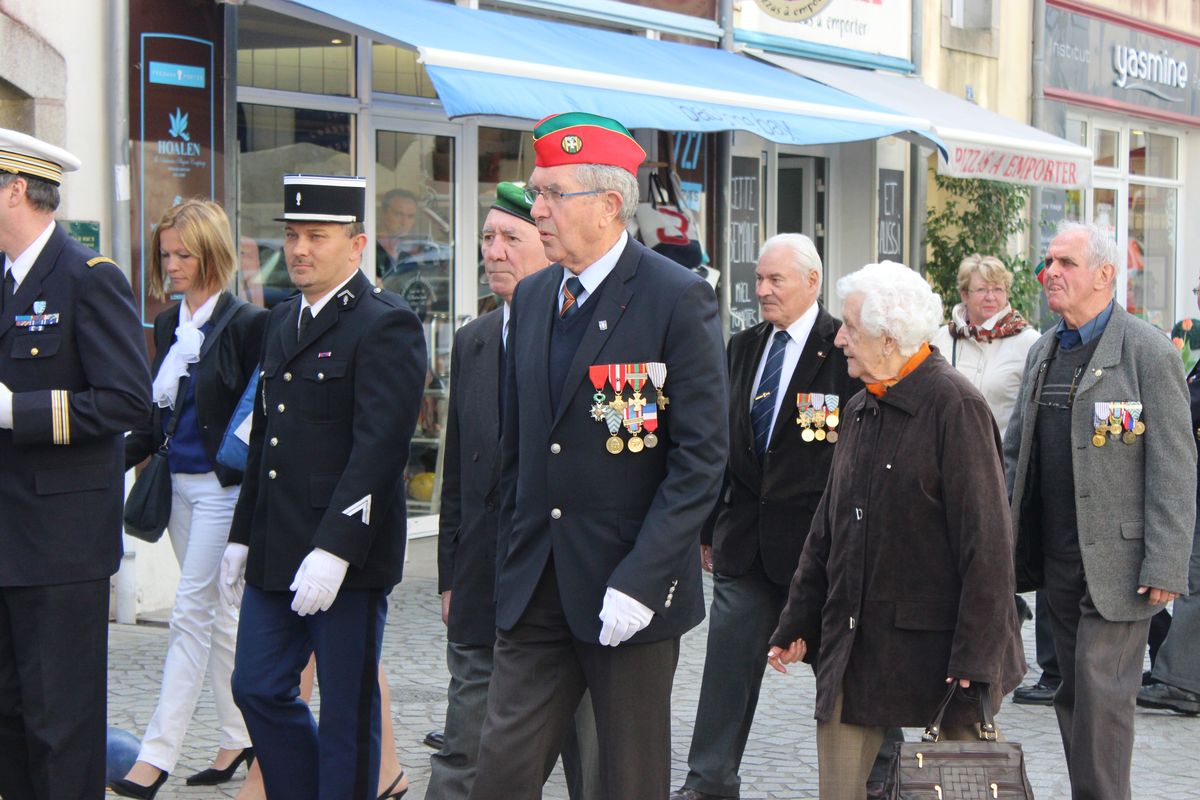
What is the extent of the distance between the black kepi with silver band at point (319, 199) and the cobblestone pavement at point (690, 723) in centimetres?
198

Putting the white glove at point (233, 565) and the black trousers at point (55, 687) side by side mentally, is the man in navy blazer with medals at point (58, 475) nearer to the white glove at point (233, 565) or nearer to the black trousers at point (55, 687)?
the black trousers at point (55, 687)

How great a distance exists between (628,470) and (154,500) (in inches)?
92.5

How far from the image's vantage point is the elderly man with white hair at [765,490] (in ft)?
18.3

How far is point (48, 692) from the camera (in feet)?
14.9

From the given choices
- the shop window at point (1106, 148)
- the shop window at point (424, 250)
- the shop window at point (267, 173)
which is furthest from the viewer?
the shop window at point (1106, 148)

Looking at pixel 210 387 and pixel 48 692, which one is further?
pixel 210 387

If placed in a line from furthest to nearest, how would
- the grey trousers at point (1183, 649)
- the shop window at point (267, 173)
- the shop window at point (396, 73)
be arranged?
1. the shop window at point (396, 73)
2. the shop window at point (267, 173)
3. the grey trousers at point (1183, 649)

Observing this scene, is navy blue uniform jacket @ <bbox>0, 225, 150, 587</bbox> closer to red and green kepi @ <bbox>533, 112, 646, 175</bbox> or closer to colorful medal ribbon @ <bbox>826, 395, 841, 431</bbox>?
red and green kepi @ <bbox>533, 112, 646, 175</bbox>

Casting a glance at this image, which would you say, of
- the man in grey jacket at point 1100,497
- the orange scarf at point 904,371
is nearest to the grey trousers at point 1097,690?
the man in grey jacket at point 1100,497

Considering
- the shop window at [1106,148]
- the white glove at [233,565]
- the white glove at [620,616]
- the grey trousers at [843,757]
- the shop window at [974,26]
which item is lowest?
the grey trousers at [843,757]

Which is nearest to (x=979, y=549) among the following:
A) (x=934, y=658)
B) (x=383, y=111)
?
(x=934, y=658)

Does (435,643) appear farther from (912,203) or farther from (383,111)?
(912,203)

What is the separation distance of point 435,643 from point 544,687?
418 centimetres

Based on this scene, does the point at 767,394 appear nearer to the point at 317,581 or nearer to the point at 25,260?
the point at 317,581
